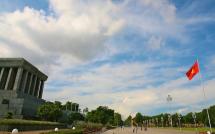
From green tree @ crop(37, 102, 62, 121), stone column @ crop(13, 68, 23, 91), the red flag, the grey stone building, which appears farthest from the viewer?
stone column @ crop(13, 68, 23, 91)

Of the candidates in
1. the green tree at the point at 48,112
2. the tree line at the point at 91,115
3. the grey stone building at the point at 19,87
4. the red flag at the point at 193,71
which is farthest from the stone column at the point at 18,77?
the red flag at the point at 193,71

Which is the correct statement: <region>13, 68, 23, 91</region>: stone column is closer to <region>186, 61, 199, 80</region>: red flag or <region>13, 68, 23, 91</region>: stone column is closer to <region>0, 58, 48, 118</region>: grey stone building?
<region>0, 58, 48, 118</region>: grey stone building

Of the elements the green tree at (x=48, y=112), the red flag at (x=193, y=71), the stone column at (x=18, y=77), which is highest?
the stone column at (x=18, y=77)

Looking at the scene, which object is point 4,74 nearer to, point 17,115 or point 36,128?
point 17,115

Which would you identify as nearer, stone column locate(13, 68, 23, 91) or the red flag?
the red flag

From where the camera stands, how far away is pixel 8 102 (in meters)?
69.2

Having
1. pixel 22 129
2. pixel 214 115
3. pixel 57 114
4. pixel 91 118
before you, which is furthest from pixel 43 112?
pixel 214 115

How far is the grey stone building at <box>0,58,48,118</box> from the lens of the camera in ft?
224

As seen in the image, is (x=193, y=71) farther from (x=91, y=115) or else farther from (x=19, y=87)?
(x=91, y=115)

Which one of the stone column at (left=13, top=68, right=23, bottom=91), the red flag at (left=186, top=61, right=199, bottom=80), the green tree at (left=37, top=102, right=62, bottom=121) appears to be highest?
the stone column at (left=13, top=68, right=23, bottom=91)

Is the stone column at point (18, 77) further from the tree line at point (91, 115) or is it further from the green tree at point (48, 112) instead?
the green tree at point (48, 112)

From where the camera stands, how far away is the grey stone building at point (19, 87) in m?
A: 68.2

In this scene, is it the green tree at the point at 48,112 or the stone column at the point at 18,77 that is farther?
the stone column at the point at 18,77

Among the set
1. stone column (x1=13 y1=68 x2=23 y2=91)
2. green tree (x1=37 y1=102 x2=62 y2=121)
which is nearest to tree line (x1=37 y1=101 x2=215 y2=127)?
green tree (x1=37 y1=102 x2=62 y2=121)
